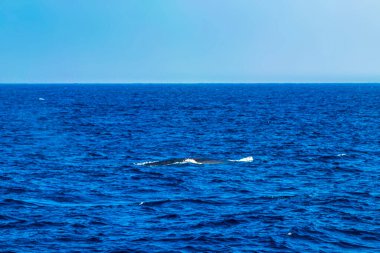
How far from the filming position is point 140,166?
1774 inches

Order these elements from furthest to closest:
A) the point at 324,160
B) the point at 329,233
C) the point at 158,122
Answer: the point at 158,122 → the point at 324,160 → the point at 329,233

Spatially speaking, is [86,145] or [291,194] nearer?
[291,194]

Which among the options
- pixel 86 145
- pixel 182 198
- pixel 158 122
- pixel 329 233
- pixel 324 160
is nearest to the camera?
pixel 329 233

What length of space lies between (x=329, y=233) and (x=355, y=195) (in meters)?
7.98

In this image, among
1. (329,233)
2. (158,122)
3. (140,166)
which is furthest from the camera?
(158,122)

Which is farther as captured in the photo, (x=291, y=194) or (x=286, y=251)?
(x=291, y=194)

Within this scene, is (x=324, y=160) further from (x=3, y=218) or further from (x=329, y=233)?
(x=3, y=218)

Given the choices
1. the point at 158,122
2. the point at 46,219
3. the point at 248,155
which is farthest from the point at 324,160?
the point at 158,122

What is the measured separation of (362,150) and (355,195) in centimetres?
2142

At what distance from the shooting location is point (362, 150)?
180 ft

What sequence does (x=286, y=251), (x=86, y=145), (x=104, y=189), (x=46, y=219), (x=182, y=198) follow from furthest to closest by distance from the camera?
(x=86, y=145), (x=104, y=189), (x=182, y=198), (x=46, y=219), (x=286, y=251)

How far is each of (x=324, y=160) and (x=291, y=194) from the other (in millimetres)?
14744

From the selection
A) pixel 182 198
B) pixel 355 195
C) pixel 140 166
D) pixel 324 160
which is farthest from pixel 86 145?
pixel 355 195

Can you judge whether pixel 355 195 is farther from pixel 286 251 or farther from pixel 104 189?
pixel 104 189
